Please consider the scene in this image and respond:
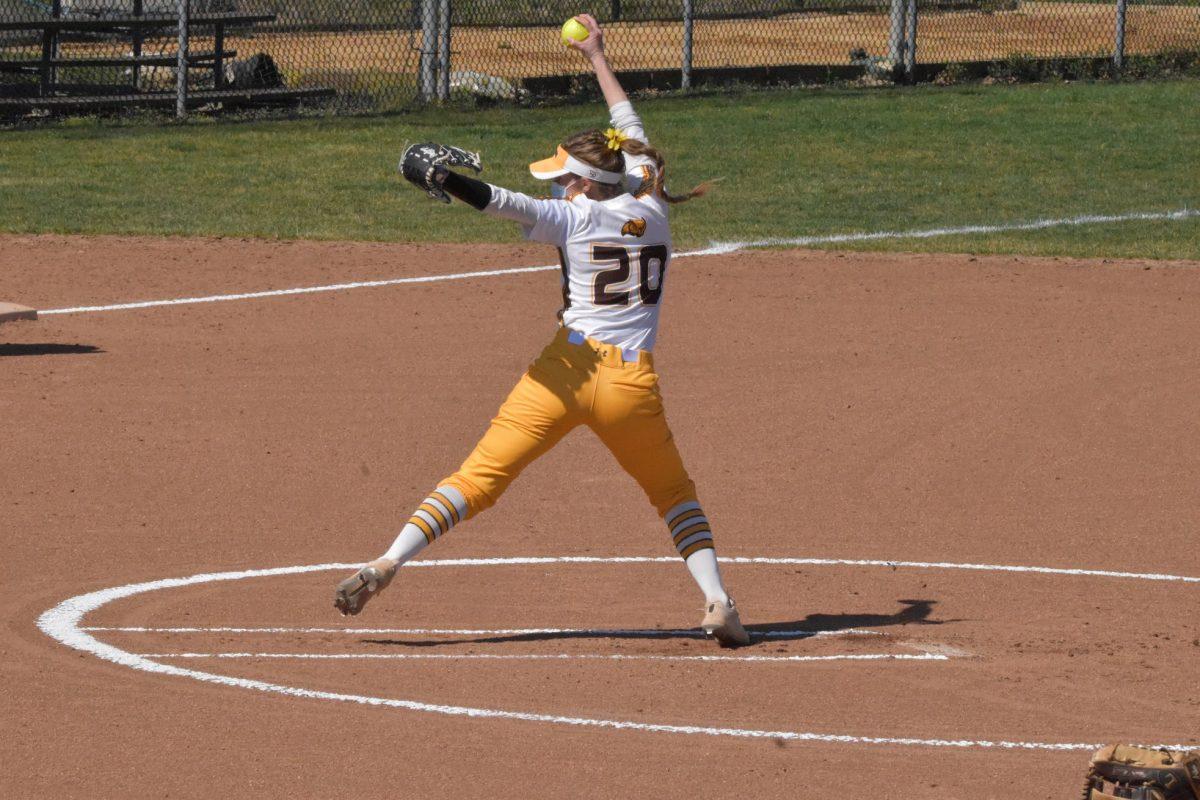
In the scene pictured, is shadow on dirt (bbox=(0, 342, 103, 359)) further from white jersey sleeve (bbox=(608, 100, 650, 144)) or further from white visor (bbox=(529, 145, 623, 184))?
white visor (bbox=(529, 145, 623, 184))

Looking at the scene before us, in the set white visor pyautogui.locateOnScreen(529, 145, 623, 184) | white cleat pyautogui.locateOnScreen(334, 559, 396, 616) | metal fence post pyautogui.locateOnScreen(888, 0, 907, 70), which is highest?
metal fence post pyautogui.locateOnScreen(888, 0, 907, 70)

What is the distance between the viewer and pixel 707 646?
7023mm

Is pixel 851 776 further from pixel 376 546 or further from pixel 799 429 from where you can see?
pixel 799 429

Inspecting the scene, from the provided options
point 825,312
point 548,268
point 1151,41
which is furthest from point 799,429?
point 1151,41

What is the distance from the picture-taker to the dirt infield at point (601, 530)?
579 cm

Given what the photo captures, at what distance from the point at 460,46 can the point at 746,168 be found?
24.3 feet

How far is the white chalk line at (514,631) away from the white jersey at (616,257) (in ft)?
3.67

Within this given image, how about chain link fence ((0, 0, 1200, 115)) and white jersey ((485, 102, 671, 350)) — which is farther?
chain link fence ((0, 0, 1200, 115))

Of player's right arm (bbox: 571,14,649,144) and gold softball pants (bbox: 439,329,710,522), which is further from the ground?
player's right arm (bbox: 571,14,649,144)

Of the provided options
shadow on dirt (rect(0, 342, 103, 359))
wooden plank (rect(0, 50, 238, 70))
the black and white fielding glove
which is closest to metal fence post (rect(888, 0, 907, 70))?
wooden plank (rect(0, 50, 238, 70))

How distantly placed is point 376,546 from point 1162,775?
4785 millimetres

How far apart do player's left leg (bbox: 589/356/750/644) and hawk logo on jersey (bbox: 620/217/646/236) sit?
1.52ft

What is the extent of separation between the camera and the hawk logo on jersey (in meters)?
6.75

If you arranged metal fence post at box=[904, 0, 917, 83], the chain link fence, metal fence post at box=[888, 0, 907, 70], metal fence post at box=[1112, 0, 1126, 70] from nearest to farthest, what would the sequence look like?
the chain link fence < metal fence post at box=[888, 0, 907, 70] < metal fence post at box=[904, 0, 917, 83] < metal fence post at box=[1112, 0, 1126, 70]
